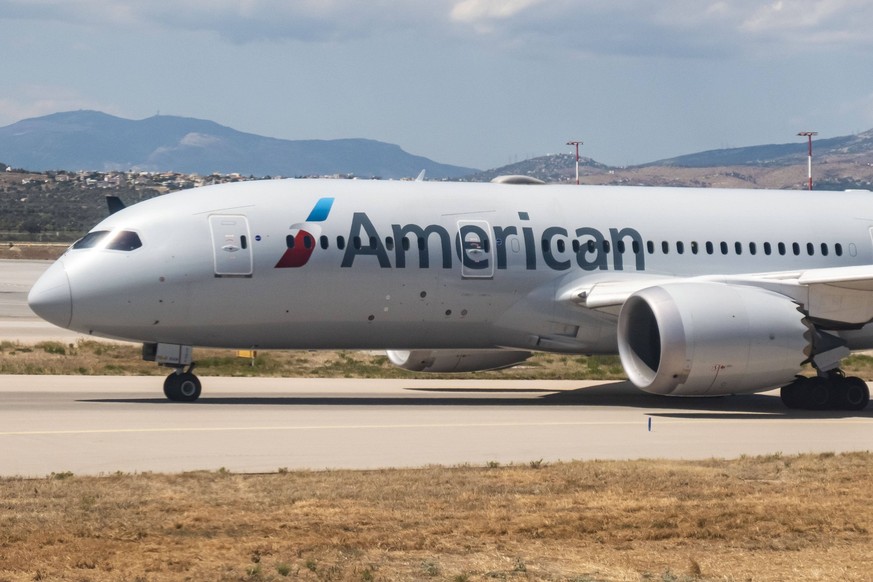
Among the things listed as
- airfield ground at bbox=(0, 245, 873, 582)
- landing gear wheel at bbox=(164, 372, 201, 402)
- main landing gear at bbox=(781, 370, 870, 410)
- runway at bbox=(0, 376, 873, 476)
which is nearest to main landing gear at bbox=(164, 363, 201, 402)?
landing gear wheel at bbox=(164, 372, 201, 402)

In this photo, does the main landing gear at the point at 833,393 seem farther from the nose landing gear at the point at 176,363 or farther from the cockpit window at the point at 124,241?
the cockpit window at the point at 124,241

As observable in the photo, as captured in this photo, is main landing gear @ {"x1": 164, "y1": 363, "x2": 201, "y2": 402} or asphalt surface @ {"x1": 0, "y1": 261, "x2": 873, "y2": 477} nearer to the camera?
asphalt surface @ {"x1": 0, "y1": 261, "x2": 873, "y2": 477}

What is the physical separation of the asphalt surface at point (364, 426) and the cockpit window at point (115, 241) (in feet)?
8.89

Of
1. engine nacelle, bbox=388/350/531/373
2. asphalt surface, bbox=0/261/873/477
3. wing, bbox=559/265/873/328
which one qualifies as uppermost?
wing, bbox=559/265/873/328

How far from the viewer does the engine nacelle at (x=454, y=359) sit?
103ft

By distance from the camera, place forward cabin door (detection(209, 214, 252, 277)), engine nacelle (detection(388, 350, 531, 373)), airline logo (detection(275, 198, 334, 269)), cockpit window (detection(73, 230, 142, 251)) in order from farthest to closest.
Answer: engine nacelle (detection(388, 350, 531, 373)) < airline logo (detection(275, 198, 334, 269)) < forward cabin door (detection(209, 214, 252, 277)) < cockpit window (detection(73, 230, 142, 251))

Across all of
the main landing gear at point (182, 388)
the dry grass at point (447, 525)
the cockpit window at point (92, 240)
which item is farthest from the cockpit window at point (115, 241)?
the dry grass at point (447, 525)

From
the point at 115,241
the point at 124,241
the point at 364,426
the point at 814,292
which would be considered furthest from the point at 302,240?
the point at 814,292

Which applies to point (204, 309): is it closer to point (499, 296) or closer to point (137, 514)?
point (499, 296)

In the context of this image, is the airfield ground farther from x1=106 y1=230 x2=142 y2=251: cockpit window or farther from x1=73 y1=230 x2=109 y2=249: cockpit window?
x1=73 y1=230 x2=109 y2=249: cockpit window

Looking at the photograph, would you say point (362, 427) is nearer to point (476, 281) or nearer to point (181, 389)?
point (181, 389)

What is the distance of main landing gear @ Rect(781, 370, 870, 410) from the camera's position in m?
27.7

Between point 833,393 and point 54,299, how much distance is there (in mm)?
14516

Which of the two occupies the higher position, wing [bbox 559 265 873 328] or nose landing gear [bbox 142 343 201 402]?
wing [bbox 559 265 873 328]
